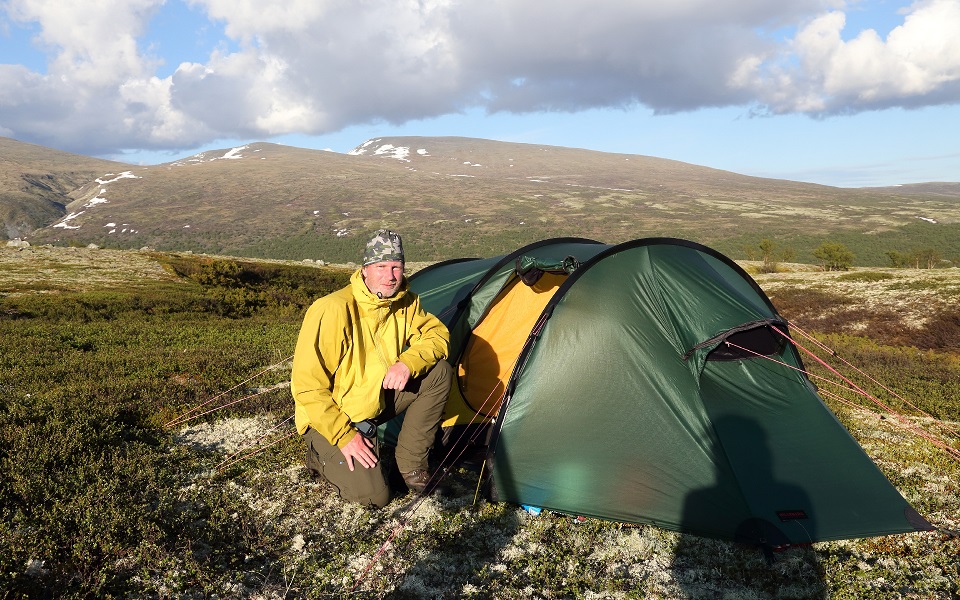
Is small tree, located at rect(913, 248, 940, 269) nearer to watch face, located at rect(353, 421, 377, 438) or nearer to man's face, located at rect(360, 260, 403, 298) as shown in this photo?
man's face, located at rect(360, 260, 403, 298)

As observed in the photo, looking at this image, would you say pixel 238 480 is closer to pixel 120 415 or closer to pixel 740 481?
pixel 120 415

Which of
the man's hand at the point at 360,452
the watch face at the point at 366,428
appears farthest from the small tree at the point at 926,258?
the man's hand at the point at 360,452

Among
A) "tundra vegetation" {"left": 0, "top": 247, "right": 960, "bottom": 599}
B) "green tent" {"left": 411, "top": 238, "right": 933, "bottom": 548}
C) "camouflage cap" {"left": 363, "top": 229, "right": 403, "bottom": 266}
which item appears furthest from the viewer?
"camouflage cap" {"left": 363, "top": 229, "right": 403, "bottom": 266}

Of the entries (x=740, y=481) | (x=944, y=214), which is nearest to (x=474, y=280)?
(x=740, y=481)

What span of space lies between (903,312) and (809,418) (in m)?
22.2

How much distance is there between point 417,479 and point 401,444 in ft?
1.33

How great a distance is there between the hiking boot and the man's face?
6.32ft

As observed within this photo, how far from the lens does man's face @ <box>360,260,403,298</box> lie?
5.76 meters

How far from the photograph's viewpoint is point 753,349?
252 inches

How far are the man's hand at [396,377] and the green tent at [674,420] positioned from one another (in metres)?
1.18

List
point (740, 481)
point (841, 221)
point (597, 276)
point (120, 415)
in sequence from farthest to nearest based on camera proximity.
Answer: point (841, 221) → point (120, 415) → point (597, 276) → point (740, 481)

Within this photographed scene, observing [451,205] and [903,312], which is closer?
[903,312]

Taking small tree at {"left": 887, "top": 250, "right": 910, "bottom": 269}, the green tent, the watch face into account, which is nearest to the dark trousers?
the watch face

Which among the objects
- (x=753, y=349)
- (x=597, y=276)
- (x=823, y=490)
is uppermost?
(x=597, y=276)
